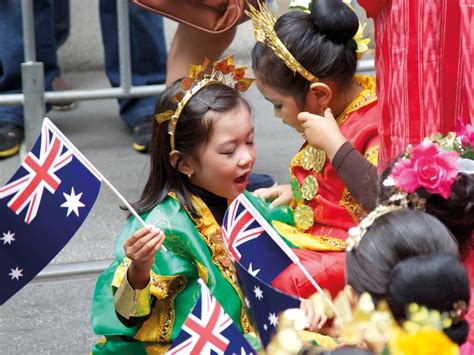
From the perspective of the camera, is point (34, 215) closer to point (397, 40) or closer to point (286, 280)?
point (286, 280)

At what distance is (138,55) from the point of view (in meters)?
5.32

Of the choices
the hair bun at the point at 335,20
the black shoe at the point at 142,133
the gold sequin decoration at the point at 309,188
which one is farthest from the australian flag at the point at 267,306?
the black shoe at the point at 142,133

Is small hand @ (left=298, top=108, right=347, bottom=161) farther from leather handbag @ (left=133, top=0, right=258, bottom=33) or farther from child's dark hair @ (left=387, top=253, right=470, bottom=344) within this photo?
child's dark hair @ (left=387, top=253, right=470, bottom=344)

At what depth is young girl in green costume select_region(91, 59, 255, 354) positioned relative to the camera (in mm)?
3188

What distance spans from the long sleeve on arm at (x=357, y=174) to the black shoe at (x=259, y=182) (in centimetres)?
136

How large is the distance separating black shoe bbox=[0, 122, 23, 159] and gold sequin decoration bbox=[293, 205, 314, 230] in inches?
74.2

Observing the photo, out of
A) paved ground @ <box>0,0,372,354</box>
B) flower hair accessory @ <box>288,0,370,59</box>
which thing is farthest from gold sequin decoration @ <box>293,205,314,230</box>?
paved ground @ <box>0,0,372,354</box>

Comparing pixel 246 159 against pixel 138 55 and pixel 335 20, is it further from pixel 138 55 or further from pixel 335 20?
pixel 138 55

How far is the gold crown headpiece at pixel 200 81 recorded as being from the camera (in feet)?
10.8

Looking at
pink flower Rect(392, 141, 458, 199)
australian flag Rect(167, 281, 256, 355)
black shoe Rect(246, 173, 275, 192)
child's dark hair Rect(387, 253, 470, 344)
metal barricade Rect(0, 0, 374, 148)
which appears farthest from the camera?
metal barricade Rect(0, 0, 374, 148)

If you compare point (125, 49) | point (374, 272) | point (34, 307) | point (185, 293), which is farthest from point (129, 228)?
point (125, 49)

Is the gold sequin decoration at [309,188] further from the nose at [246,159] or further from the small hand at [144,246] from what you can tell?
the small hand at [144,246]

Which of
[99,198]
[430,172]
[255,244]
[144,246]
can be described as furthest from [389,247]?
[99,198]

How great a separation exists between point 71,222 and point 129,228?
286 millimetres
